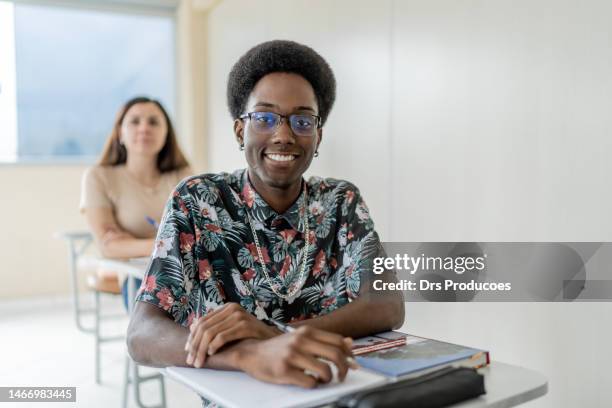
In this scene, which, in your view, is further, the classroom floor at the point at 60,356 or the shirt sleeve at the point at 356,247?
the classroom floor at the point at 60,356

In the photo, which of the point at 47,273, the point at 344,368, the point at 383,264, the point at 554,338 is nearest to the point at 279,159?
the point at 383,264

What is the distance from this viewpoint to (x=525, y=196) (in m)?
1.91

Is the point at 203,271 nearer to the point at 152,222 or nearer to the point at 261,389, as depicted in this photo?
the point at 261,389

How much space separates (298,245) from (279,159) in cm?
21

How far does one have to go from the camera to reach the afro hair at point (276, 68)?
1.37 m

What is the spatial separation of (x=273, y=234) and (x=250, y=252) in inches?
2.9

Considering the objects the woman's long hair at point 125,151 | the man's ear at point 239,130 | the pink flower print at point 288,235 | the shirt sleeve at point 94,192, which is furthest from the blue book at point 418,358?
the woman's long hair at point 125,151

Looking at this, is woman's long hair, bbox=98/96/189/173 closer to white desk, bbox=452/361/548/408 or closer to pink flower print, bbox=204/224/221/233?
pink flower print, bbox=204/224/221/233

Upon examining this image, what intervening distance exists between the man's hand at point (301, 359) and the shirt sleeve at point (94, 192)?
2.34 m

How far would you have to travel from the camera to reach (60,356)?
12.2 ft

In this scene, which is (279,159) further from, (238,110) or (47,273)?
(47,273)

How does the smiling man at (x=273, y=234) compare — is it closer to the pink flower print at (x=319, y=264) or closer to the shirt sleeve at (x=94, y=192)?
the pink flower print at (x=319, y=264)

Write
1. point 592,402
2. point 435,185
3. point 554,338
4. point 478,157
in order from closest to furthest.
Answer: point 592,402
point 554,338
point 478,157
point 435,185

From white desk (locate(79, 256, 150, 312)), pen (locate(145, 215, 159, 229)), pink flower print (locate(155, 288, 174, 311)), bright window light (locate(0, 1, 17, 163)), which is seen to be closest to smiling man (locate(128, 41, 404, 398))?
pink flower print (locate(155, 288, 174, 311))
